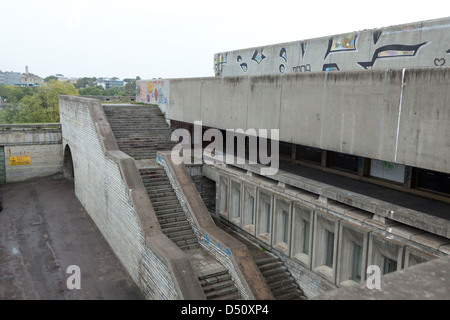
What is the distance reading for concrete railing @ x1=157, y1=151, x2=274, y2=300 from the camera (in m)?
12.2

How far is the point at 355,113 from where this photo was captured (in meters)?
10.0

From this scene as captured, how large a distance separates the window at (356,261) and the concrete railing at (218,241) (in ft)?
8.88

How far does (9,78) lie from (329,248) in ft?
712

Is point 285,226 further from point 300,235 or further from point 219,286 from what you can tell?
point 219,286

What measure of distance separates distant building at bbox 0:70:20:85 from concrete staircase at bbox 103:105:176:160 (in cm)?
19454

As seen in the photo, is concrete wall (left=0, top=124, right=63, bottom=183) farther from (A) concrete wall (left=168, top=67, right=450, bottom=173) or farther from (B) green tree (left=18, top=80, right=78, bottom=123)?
(A) concrete wall (left=168, top=67, right=450, bottom=173)

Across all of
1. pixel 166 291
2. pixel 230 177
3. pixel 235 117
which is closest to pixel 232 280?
pixel 166 291

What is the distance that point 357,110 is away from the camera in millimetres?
9984

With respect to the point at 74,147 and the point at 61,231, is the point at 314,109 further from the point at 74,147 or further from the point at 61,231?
the point at 74,147

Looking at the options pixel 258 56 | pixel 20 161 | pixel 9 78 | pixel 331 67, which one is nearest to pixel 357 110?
pixel 331 67

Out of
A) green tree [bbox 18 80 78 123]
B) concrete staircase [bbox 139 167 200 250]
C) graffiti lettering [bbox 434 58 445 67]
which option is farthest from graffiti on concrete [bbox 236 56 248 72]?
green tree [bbox 18 80 78 123]

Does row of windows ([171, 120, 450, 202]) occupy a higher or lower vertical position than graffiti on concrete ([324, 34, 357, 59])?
lower

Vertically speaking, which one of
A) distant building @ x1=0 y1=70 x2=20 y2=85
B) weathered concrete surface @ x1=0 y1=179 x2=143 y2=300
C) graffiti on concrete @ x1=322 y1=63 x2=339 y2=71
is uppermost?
distant building @ x1=0 y1=70 x2=20 y2=85
